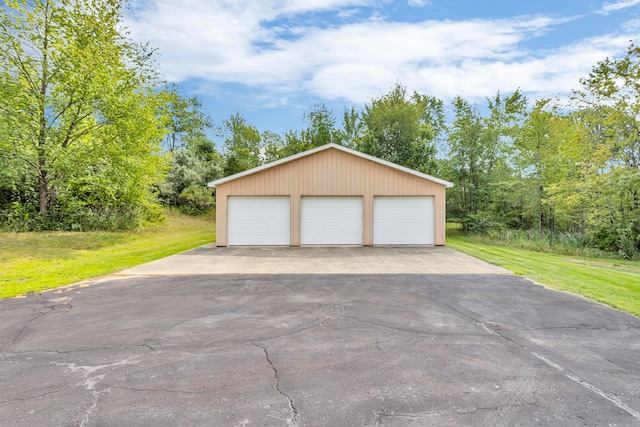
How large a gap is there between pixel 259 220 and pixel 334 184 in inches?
122

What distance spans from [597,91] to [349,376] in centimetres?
1919

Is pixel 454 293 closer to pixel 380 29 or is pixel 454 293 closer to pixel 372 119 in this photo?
pixel 380 29

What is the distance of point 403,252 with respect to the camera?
10.4 m

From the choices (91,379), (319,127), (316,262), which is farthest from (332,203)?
(319,127)

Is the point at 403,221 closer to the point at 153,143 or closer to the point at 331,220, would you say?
the point at 331,220

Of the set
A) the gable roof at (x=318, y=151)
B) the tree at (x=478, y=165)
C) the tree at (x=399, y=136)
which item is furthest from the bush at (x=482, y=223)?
the gable roof at (x=318, y=151)

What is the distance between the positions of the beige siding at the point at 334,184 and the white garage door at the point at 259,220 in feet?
0.79

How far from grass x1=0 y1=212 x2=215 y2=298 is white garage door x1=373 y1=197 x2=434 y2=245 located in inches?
279

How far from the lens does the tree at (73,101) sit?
41.2 feet

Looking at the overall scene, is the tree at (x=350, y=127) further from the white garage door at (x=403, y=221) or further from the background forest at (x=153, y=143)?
the white garage door at (x=403, y=221)

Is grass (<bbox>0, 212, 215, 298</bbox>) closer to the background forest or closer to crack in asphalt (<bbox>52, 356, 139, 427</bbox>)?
the background forest

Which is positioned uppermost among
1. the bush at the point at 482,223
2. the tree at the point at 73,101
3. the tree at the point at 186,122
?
the tree at the point at 186,122

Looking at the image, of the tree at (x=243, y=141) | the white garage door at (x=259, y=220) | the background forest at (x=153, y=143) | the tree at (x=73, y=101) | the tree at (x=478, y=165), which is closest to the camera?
the white garage door at (x=259, y=220)

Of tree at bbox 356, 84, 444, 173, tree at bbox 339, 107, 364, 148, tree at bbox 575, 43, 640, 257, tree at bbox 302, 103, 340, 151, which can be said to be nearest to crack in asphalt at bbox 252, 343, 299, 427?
tree at bbox 575, 43, 640, 257
